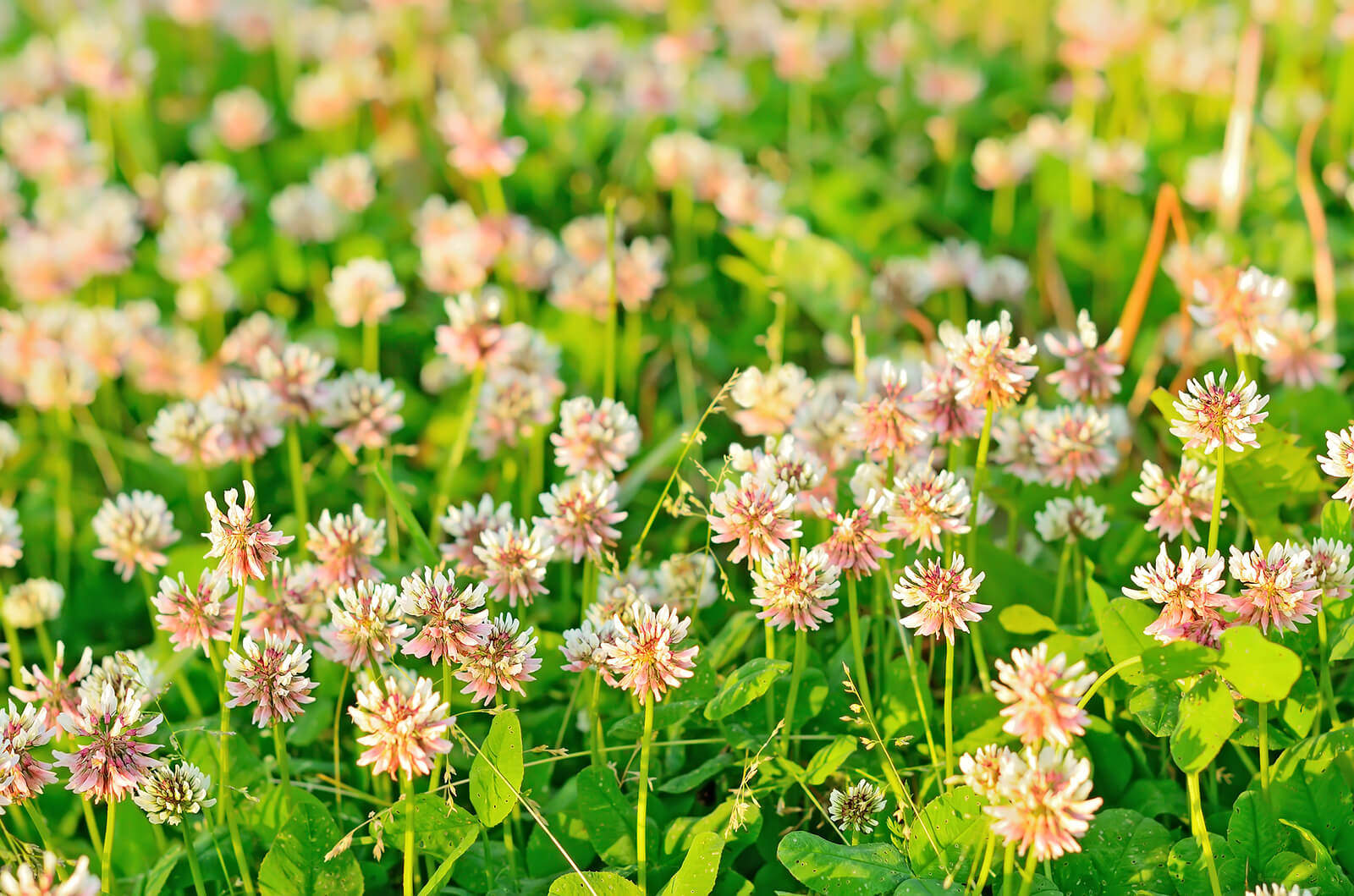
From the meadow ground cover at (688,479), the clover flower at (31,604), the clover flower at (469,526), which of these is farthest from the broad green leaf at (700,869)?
the clover flower at (31,604)

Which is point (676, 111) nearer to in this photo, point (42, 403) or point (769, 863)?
point (42, 403)

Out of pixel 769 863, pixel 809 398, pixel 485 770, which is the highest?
pixel 809 398

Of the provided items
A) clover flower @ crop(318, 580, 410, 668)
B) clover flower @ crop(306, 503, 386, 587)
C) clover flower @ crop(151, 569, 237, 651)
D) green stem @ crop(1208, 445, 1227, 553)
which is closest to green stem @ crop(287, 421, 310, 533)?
clover flower @ crop(306, 503, 386, 587)

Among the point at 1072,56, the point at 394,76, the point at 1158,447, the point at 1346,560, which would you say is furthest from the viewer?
the point at 394,76

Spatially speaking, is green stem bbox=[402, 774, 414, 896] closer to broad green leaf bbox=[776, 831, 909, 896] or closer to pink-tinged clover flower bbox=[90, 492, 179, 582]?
broad green leaf bbox=[776, 831, 909, 896]

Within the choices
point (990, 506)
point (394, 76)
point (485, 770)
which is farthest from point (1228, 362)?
point (394, 76)

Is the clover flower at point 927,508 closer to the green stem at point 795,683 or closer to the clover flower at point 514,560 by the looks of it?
the green stem at point 795,683

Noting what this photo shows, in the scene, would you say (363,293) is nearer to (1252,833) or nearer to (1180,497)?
(1180,497)
